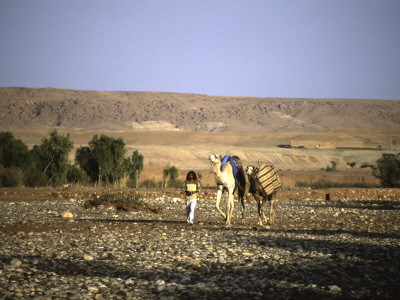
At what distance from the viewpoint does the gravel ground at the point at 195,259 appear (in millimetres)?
7676

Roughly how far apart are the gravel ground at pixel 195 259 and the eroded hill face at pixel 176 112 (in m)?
150

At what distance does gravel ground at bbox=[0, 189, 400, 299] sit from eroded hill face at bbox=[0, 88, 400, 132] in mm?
149535

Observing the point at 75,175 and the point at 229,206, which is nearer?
the point at 229,206

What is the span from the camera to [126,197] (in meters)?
21.8

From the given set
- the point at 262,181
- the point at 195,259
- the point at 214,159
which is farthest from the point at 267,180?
the point at 195,259

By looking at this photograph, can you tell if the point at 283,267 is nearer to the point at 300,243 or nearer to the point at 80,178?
→ the point at 300,243

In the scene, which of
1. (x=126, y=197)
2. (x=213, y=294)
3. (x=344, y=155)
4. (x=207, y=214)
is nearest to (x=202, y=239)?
(x=213, y=294)

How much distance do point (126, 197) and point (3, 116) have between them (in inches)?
5848

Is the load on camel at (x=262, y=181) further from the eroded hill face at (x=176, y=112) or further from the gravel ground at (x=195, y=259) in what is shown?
the eroded hill face at (x=176, y=112)

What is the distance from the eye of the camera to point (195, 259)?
9930mm

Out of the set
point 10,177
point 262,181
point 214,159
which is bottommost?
point 10,177

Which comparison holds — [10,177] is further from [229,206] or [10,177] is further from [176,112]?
[176,112]

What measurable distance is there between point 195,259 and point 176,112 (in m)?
176

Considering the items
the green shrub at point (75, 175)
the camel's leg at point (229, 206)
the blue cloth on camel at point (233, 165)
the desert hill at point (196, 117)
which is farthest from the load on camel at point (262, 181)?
the desert hill at point (196, 117)
